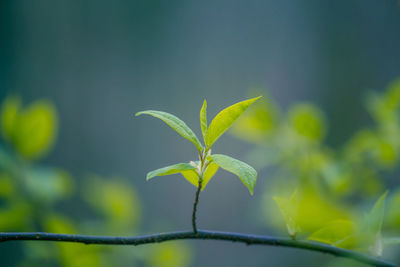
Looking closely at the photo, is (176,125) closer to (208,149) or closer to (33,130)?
(208,149)

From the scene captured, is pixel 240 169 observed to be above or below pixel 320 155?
above

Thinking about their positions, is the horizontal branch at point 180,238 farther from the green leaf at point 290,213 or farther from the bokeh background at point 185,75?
the bokeh background at point 185,75

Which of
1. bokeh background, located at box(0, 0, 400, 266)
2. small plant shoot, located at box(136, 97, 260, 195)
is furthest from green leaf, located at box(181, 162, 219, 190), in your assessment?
bokeh background, located at box(0, 0, 400, 266)

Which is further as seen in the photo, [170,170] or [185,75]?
[185,75]

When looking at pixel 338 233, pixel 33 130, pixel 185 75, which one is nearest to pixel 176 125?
pixel 338 233

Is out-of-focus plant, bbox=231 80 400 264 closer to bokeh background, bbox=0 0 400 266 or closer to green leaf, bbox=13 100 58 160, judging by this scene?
green leaf, bbox=13 100 58 160

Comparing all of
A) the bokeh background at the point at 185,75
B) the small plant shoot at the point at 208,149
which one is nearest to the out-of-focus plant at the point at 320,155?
the small plant shoot at the point at 208,149

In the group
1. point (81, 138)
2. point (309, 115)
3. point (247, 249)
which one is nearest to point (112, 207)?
point (309, 115)
